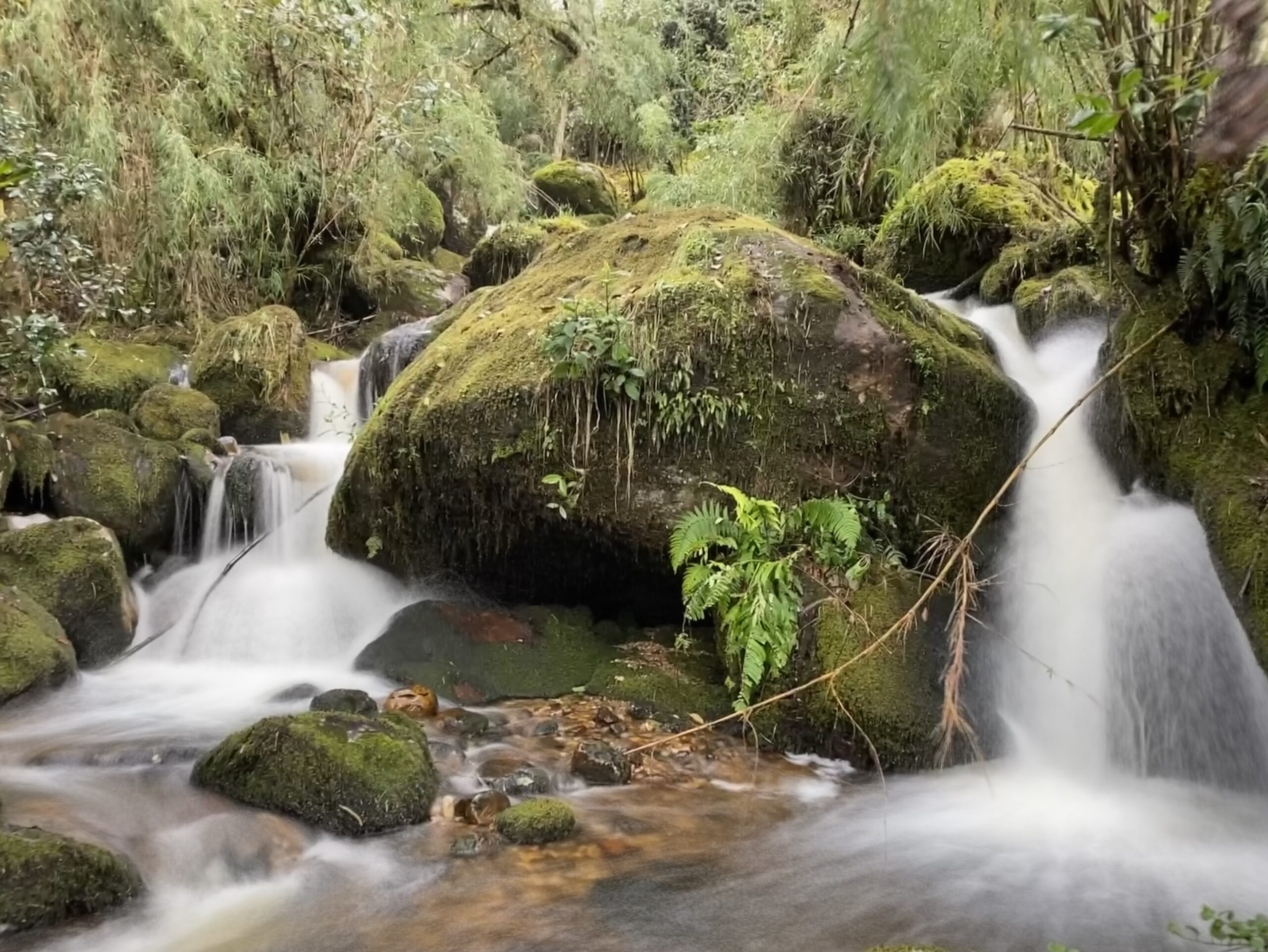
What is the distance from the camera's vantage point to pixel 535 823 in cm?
379

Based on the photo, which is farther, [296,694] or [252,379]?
[252,379]

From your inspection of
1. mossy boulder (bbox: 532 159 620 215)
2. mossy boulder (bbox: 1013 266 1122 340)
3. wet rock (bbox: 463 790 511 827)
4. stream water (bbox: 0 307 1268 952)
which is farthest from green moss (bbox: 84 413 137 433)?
mossy boulder (bbox: 532 159 620 215)

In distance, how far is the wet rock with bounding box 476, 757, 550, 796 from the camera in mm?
4219

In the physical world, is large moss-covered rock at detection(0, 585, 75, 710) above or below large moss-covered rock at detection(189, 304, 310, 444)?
below

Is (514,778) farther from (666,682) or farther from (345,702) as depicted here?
(666,682)

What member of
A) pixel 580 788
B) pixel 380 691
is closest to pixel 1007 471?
pixel 580 788

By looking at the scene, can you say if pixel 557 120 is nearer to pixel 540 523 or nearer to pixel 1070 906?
pixel 540 523

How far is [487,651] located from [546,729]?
917 millimetres

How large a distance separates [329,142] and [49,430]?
17.8 ft

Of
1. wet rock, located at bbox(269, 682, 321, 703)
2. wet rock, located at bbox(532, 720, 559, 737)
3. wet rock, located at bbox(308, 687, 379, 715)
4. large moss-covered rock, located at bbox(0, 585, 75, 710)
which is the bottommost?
wet rock, located at bbox(532, 720, 559, 737)

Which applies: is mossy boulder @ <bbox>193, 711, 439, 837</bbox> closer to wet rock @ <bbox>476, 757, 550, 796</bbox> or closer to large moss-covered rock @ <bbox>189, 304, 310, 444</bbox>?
wet rock @ <bbox>476, 757, 550, 796</bbox>

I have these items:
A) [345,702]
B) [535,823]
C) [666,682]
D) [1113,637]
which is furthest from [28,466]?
[1113,637]

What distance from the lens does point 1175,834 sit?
389 centimetres

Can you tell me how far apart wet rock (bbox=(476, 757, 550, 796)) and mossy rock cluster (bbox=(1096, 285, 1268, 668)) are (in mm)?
3249
